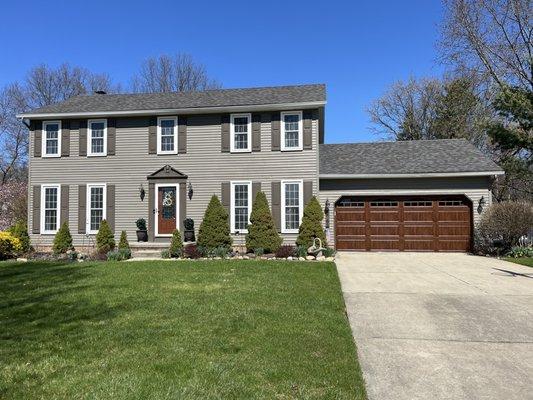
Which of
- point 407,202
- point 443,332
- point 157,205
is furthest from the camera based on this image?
point 157,205

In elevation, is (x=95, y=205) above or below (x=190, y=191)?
below

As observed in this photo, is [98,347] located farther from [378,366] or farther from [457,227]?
[457,227]

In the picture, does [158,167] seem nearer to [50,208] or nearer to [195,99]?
[195,99]

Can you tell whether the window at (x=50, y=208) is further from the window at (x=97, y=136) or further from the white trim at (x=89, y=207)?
the window at (x=97, y=136)

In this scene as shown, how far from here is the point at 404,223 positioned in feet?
53.7

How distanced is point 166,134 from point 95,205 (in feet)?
12.8

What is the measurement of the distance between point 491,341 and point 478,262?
856cm

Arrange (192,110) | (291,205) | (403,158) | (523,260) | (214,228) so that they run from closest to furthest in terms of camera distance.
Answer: (523,260), (214,228), (291,205), (192,110), (403,158)

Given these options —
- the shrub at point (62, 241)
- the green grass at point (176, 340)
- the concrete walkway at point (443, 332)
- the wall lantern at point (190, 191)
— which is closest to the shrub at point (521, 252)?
the concrete walkway at point (443, 332)

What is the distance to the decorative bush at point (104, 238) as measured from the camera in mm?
15945

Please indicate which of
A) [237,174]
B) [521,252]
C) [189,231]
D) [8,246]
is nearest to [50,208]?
[8,246]

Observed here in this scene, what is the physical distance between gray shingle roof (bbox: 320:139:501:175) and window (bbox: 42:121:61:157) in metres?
10.5

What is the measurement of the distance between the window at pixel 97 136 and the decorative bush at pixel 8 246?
4.19 meters

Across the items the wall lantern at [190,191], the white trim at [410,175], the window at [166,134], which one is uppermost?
the window at [166,134]
